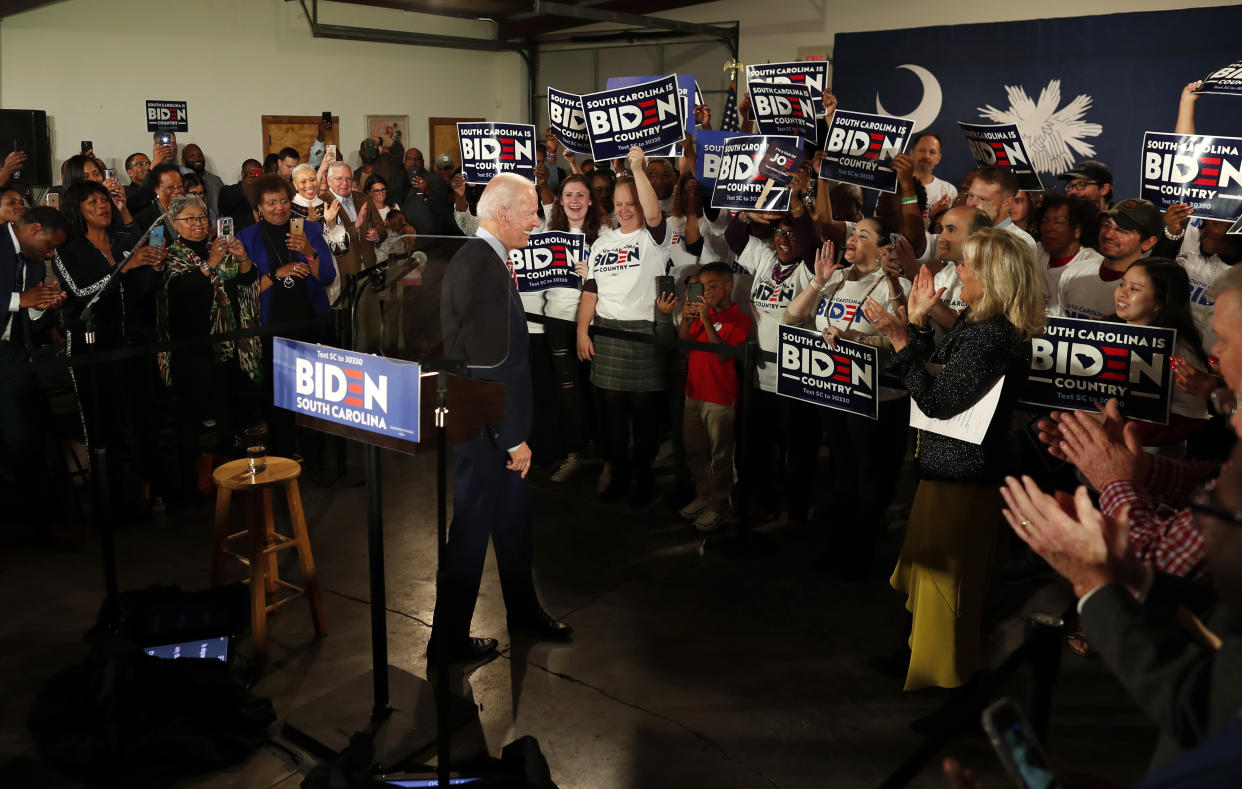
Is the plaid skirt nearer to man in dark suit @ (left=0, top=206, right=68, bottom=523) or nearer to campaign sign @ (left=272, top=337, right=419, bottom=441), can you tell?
campaign sign @ (left=272, top=337, right=419, bottom=441)

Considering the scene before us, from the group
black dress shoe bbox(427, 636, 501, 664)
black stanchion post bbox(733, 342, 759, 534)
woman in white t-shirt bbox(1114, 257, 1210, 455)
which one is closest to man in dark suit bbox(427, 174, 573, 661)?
black dress shoe bbox(427, 636, 501, 664)

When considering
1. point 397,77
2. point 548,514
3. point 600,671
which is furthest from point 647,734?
point 397,77

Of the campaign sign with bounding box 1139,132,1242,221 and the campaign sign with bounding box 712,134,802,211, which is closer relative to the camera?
the campaign sign with bounding box 1139,132,1242,221

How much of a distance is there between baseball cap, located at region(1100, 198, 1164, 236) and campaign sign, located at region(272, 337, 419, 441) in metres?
3.54

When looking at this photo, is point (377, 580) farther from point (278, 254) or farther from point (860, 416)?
point (278, 254)

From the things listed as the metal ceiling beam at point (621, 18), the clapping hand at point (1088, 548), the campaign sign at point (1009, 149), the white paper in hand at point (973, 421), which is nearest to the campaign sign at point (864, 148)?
the campaign sign at point (1009, 149)

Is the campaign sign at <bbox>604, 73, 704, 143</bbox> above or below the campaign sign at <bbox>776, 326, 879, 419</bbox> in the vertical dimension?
above

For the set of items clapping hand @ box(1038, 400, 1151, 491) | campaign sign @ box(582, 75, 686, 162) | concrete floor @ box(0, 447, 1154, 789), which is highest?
campaign sign @ box(582, 75, 686, 162)

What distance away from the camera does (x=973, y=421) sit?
11.1ft

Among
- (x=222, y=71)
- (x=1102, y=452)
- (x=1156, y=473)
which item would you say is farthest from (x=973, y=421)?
(x=222, y=71)

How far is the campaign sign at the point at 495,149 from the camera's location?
6.70m

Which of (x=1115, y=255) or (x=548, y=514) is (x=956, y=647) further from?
(x=548, y=514)

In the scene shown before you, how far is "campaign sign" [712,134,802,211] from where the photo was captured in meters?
5.19

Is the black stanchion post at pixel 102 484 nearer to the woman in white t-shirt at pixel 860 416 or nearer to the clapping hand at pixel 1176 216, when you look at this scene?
the woman in white t-shirt at pixel 860 416
